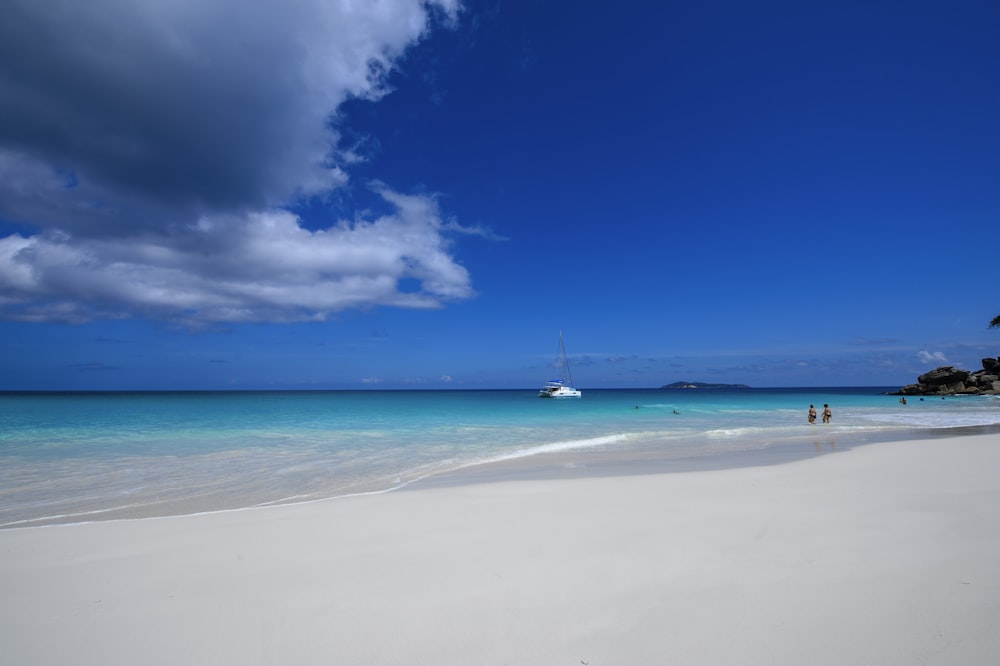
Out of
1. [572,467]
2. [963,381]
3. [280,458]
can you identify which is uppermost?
[963,381]

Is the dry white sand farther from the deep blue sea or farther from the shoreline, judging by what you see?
the deep blue sea

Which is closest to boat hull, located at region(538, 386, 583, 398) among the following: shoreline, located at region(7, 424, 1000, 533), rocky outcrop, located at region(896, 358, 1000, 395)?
rocky outcrop, located at region(896, 358, 1000, 395)

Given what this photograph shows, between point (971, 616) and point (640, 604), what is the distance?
8.07ft

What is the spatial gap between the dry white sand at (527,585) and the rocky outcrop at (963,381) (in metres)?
96.5

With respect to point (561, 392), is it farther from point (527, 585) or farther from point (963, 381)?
point (527, 585)

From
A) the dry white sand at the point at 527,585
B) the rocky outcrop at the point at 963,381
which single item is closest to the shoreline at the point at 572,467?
the dry white sand at the point at 527,585

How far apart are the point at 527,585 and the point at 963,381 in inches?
4230

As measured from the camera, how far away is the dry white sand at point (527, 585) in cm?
329

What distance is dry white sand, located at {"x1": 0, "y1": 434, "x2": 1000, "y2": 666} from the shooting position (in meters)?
3.29

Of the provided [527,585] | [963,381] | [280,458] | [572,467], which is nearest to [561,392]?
[963,381]

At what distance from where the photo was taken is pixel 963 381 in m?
77.7

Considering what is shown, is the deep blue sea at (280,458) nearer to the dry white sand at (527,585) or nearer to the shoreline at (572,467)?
the shoreline at (572,467)

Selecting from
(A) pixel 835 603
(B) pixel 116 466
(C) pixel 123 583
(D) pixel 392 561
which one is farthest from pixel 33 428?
(A) pixel 835 603

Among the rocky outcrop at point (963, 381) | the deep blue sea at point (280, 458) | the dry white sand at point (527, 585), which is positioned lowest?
the deep blue sea at point (280, 458)
